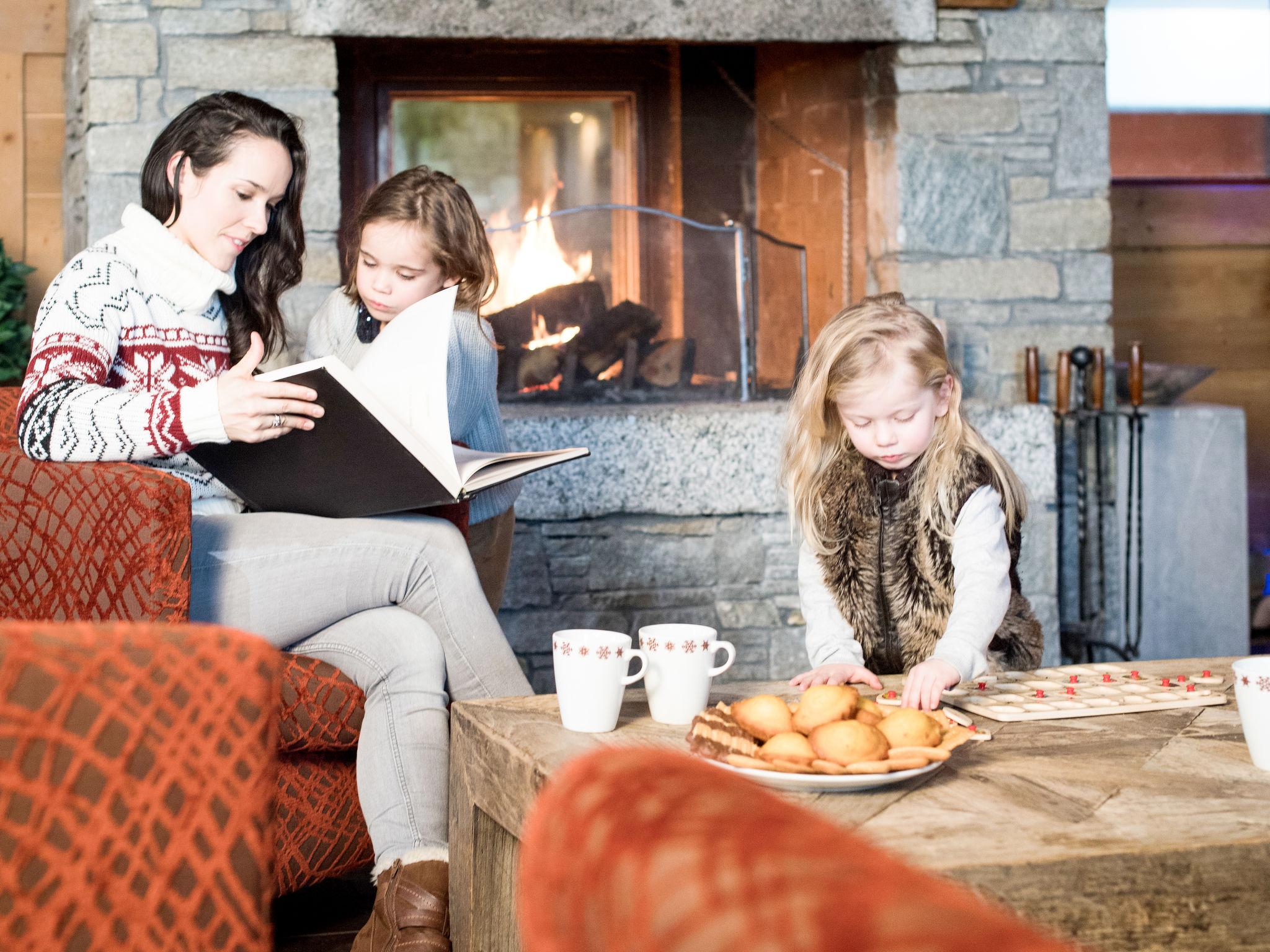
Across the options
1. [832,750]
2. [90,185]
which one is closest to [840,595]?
[832,750]

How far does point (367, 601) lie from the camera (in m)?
1.50

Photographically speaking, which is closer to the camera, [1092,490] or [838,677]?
[838,677]

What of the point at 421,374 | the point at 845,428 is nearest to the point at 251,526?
the point at 421,374

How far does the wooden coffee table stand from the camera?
2.50ft

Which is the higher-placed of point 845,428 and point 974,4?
point 974,4

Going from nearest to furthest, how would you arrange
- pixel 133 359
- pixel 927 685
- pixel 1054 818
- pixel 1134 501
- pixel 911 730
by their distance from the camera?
pixel 1054 818 < pixel 911 730 < pixel 927 685 < pixel 133 359 < pixel 1134 501

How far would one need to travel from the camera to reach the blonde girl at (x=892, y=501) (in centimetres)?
159

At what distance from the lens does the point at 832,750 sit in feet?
2.97

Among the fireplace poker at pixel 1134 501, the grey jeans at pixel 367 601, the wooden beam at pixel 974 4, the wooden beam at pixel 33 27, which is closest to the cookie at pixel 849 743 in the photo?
the grey jeans at pixel 367 601

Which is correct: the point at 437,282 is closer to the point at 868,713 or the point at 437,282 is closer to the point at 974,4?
the point at 868,713

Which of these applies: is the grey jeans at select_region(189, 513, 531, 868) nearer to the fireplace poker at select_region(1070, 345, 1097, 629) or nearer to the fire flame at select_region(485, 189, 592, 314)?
the fire flame at select_region(485, 189, 592, 314)

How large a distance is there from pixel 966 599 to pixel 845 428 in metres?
0.32

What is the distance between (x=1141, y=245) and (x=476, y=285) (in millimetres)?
2503

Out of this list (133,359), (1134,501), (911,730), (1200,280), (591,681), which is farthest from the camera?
(1200,280)
